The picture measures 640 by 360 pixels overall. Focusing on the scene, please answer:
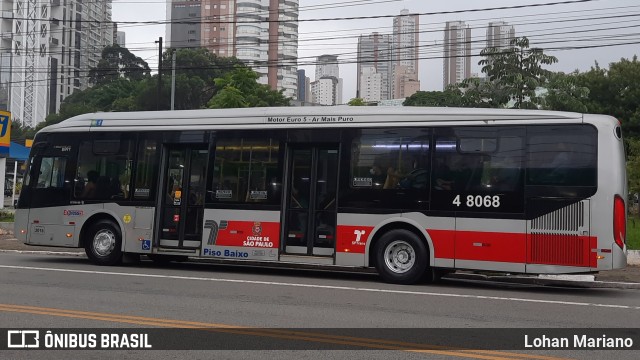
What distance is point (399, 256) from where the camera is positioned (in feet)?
42.8

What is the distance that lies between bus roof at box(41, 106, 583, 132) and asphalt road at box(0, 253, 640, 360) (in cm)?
309

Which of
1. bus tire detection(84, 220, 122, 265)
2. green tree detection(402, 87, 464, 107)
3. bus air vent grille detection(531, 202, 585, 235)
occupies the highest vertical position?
green tree detection(402, 87, 464, 107)

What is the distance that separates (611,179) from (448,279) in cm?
426

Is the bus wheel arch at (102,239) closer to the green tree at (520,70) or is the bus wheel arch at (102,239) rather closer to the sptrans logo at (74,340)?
the sptrans logo at (74,340)

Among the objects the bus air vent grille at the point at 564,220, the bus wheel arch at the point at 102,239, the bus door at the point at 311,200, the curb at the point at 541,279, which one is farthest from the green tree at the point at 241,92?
the bus air vent grille at the point at 564,220

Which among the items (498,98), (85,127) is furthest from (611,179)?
(498,98)

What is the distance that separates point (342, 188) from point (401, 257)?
1.77 metres

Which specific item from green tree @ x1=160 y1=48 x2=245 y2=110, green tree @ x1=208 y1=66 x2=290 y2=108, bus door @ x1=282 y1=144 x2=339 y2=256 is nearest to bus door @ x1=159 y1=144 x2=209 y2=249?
bus door @ x1=282 y1=144 x2=339 y2=256

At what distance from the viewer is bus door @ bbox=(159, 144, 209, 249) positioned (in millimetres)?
14812

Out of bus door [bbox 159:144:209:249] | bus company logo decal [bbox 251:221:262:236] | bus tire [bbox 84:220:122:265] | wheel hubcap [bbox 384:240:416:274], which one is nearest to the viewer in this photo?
wheel hubcap [bbox 384:240:416:274]

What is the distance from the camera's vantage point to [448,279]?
47.9ft

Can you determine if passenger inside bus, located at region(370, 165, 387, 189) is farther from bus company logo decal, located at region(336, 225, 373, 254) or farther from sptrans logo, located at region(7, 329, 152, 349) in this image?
sptrans logo, located at region(7, 329, 152, 349)

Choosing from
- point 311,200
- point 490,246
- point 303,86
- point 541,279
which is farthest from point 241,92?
point 303,86

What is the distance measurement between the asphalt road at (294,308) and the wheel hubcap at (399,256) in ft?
1.38
